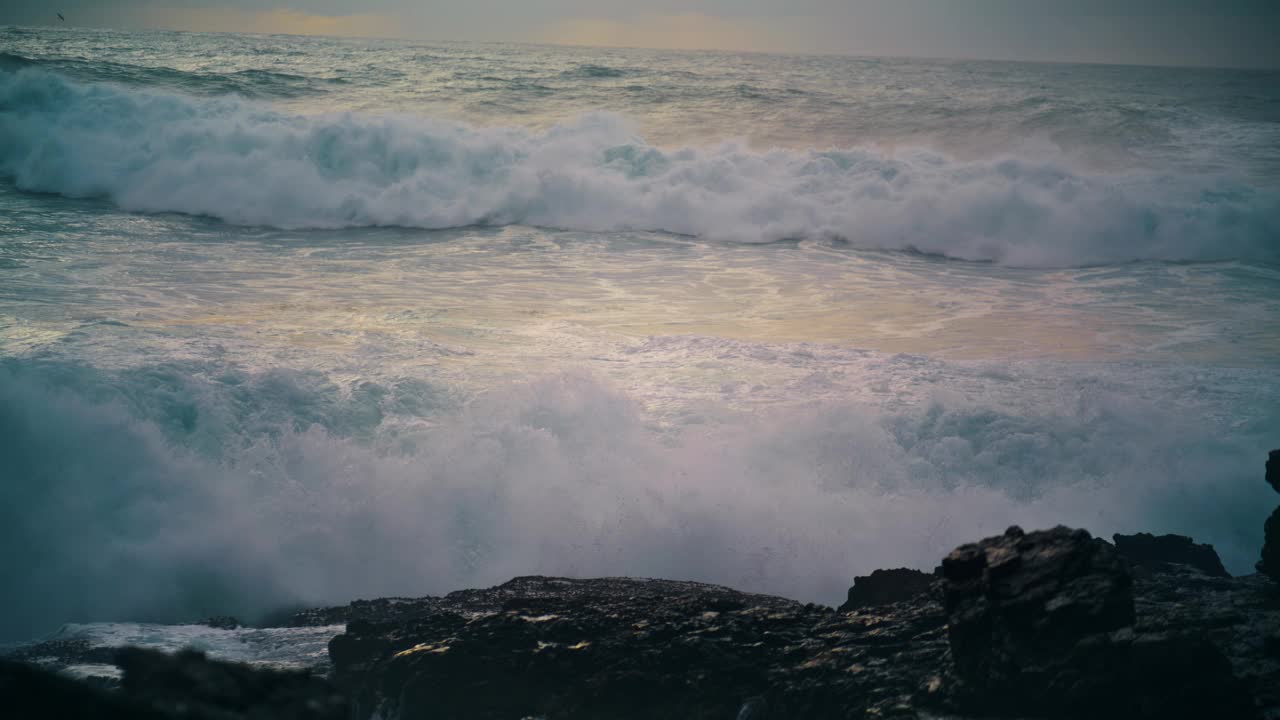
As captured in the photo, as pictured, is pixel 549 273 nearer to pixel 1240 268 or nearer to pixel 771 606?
pixel 771 606

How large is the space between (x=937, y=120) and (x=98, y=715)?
25447 millimetres

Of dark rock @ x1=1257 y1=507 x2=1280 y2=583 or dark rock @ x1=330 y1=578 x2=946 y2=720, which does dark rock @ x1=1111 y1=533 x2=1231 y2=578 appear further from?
dark rock @ x1=330 y1=578 x2=946 y2=720

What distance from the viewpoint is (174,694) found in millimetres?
1966

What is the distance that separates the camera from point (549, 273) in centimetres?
1377

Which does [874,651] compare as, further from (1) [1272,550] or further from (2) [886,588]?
(1) [1272,550]

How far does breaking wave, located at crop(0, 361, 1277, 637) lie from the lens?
608cm

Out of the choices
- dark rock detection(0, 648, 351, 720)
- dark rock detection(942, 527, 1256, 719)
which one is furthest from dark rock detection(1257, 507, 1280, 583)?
dark rock detection(0, 648, 351, 720)

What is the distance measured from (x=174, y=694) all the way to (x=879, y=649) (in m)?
3.05

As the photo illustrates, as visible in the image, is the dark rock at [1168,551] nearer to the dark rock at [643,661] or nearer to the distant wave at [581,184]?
the dark rock at [643,661]

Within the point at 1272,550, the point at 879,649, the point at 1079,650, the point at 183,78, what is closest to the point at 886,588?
the point at 879,649

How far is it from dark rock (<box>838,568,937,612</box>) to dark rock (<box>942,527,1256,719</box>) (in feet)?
4.19

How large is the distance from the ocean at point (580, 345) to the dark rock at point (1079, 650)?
8.24 ft

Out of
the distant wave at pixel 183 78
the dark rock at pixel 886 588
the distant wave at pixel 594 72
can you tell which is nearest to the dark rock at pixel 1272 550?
the dark rock at pixel 886 588

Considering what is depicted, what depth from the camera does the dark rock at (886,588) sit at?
4906 millimetres
